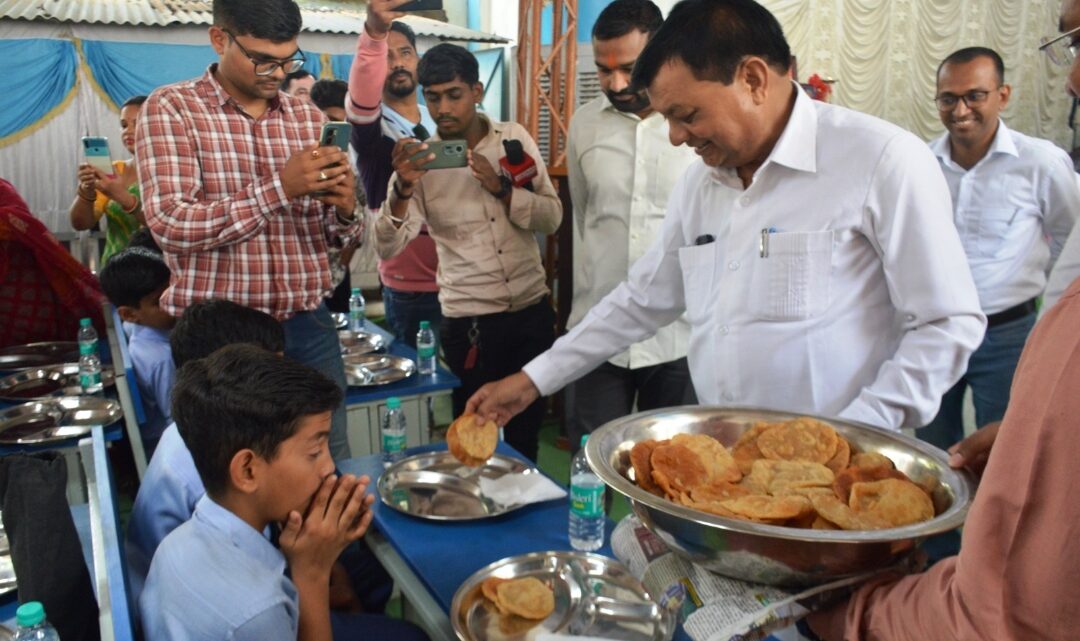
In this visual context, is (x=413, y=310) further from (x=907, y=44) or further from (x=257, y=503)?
(x=907, y=44)

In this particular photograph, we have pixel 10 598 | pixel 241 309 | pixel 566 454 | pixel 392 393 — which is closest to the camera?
pixel 10 598

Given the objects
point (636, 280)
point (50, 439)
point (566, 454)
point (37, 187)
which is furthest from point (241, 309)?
point (37, 187)

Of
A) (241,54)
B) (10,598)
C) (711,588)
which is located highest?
(241,54)

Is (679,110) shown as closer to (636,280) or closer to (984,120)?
(636,280)

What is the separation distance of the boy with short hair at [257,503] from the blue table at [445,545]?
13cm

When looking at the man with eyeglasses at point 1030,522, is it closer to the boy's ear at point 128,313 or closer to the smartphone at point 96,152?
the boy's ear at point 128,313

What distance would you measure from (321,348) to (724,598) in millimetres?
1817

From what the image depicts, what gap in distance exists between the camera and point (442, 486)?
75.7 inches

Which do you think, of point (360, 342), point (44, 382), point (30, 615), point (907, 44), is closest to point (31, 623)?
point (30, 615)

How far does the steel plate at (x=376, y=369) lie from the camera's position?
9.71ft

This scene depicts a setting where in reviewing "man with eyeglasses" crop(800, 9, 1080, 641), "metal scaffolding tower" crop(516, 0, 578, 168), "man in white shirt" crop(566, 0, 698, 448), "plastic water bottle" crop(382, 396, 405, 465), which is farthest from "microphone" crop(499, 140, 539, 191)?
"metal scaffolding tower" crop(516, 0, 578, 168)

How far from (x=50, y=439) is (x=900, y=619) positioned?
242cm

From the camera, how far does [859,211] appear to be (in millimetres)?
1508

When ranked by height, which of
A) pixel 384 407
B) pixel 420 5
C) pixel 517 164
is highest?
pixel 420 5
